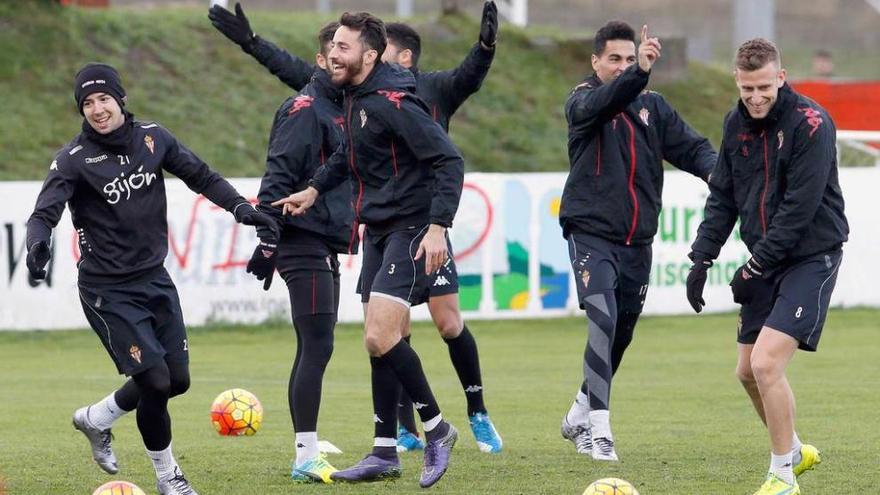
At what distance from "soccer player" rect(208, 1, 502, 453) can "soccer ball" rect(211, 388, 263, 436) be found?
1237mm

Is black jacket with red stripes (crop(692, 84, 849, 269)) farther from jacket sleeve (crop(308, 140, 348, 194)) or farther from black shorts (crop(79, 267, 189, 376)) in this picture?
black shorts (crop(79, 267, 189, 376))

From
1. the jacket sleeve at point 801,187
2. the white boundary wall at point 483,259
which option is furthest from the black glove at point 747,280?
the white boundary wall at point 483,259

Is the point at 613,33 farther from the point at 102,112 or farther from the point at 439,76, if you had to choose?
the point at 102,112

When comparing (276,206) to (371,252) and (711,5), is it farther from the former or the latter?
(711,5)

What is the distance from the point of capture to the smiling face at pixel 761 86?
7.20 metres

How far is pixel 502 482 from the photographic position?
309 inches

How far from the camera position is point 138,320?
7391mm

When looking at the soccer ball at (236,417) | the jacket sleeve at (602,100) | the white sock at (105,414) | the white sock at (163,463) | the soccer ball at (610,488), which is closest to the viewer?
the soccer ball at (610,488)

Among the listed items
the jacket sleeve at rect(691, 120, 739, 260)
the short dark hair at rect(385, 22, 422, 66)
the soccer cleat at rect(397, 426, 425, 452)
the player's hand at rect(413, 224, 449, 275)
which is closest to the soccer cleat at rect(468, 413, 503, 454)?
the soccer cleat at rect(397, 426, 425, 452)

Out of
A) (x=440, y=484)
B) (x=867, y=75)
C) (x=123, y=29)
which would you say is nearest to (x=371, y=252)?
(x=440, y=484)

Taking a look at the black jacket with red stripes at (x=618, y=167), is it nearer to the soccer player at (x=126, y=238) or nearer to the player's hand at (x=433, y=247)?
the player's hand at (x=433, y=247)

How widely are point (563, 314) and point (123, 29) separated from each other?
991 centimetres

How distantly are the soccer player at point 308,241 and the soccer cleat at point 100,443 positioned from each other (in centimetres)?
94

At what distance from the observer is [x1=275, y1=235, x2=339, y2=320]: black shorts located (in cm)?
821
